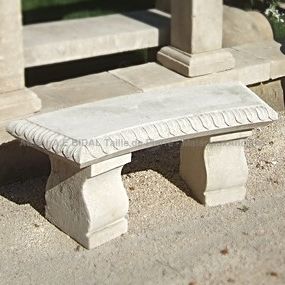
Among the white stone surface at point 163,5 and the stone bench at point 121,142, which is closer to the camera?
the stone bench at point 121,142

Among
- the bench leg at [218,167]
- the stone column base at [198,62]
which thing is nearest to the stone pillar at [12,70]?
the bench leg at [218,167]

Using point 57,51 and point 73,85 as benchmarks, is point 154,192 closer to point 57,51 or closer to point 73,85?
point 73,85

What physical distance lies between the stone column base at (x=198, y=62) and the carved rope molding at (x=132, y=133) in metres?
1.25

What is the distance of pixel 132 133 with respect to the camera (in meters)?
4.14

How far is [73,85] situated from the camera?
219 inches

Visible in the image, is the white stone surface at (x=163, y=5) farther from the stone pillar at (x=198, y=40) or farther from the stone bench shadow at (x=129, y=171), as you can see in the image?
the stone bench shadow at (x=129, y=171)

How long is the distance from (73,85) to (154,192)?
43.2 inches

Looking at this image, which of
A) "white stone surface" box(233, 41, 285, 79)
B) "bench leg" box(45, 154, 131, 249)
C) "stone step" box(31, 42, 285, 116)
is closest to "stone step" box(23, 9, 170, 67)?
"stone step" box(31, 42, 285, 116)

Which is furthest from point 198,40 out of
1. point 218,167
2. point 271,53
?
point 218,167

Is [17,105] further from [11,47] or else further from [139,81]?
[139,81]

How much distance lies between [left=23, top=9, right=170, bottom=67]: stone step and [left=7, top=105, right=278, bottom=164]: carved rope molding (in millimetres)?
1605

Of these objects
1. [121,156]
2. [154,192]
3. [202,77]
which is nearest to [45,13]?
[202,77]

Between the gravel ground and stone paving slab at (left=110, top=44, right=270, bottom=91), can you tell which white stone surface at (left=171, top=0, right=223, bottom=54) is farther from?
the gravel ground

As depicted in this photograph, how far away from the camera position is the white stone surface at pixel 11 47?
15.6 feet
